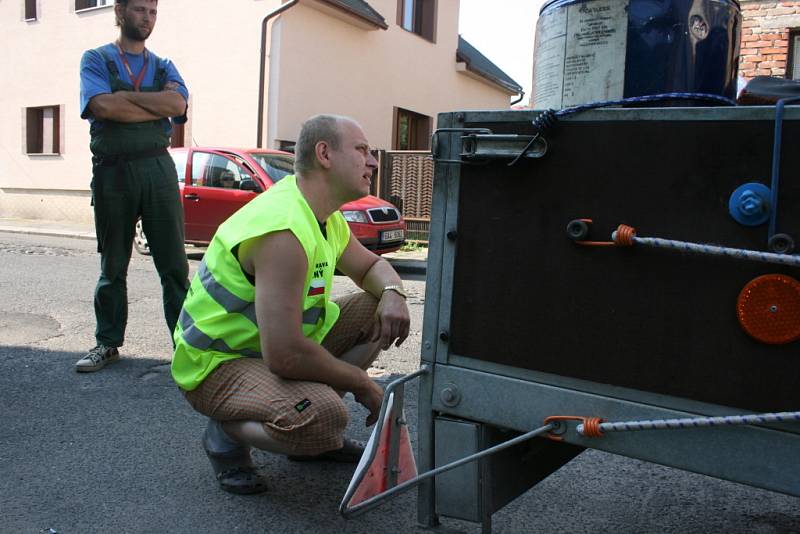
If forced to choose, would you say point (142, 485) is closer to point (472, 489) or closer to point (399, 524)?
point (399, 524)

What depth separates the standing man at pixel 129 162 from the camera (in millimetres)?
4121

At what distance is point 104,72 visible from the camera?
4145 mm

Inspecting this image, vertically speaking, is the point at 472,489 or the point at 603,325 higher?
the point at 603,325

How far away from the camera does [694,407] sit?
5.13ft

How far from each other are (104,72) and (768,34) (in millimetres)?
9531

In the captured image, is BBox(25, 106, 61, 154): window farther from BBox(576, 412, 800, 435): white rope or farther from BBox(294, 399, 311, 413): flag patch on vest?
BBox(576, 412, 800, 435): white rope

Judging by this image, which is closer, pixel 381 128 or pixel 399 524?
pixel 399 524

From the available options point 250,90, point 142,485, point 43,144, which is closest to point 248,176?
point 250,90

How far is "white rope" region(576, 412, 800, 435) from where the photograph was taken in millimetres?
1442

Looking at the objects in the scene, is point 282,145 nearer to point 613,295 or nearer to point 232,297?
point 232,297

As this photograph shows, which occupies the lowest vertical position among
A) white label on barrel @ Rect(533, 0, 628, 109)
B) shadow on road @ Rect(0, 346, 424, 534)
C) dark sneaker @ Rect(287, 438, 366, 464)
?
shadow on road @ Rect(0, 346, 424, 534)

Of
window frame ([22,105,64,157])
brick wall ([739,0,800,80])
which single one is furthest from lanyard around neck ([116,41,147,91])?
window frame ([22,105,64,157])

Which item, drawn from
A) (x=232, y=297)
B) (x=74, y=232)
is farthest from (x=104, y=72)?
(x=74, y=232)

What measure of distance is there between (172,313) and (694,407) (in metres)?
3.32
